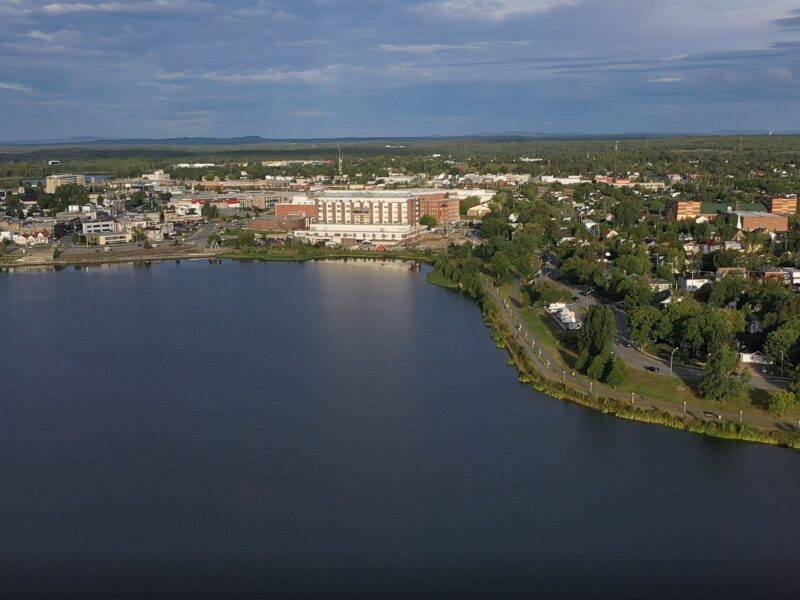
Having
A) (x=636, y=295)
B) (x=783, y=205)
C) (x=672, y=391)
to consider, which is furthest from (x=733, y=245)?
(x=672, y=391)

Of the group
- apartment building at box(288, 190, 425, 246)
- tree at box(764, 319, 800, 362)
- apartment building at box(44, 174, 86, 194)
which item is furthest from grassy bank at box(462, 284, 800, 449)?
apartment building at box(44, 174, 86, 194)

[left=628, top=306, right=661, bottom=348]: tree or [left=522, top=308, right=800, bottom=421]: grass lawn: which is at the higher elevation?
[left=628, top=306, right=661, bottom=348]: tree

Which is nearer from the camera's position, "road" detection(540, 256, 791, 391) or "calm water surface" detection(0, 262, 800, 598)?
"calm water surface" detection(0, 262, 800, 598)

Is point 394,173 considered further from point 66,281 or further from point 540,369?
point 540,369

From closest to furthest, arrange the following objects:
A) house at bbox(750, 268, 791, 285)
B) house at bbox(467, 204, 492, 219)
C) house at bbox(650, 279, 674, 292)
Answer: house at bbox(750, 268, 791, 285) → house at bbox(650, 279, 674, 292) → house at bbox(467, 204, 492, 219)

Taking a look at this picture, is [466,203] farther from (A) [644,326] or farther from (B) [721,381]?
(B) [721,381]

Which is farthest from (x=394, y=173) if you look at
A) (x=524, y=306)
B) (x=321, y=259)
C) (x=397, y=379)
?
(x=397, y=379)

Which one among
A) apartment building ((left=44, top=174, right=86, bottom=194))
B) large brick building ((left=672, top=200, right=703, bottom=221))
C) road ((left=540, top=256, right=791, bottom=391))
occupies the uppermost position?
apartment building ((left=44, top=174, right=86, bottom=194))

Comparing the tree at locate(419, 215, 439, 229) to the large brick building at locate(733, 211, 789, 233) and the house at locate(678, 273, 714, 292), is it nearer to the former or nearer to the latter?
the large brick building at locate(733, 211, 789, 233)
